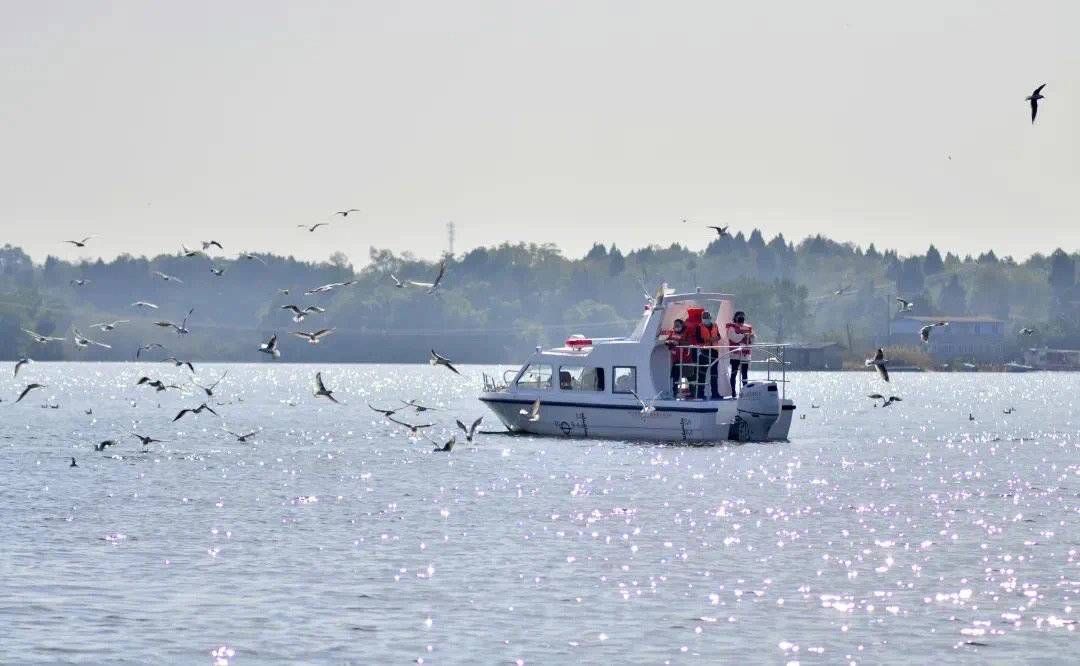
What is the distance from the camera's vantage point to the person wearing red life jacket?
258 feet

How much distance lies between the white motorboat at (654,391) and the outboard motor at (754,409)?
0.14ft

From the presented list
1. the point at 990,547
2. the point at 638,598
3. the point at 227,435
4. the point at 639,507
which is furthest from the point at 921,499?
the point at 227,435

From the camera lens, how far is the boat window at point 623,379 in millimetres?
79312

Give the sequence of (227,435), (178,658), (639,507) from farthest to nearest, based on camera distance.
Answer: (227,435), (639,507), (178,658)

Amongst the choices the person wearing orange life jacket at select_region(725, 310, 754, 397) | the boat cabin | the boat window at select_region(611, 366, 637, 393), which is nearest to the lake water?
the boat window at select_region(611, 366, 637, 393)

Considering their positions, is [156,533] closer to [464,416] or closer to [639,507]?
[639,507]

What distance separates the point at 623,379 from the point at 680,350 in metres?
3.06

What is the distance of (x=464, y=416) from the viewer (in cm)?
13188

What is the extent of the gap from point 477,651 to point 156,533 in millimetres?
17952

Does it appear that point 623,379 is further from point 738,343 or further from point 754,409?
point 754,409

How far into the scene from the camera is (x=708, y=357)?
256ft

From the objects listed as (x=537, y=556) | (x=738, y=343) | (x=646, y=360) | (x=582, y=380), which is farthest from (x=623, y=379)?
(x=537, y=556)

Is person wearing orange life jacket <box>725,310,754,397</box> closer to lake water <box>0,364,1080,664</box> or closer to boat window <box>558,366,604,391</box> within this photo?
lake water <box>0,364,1080,664</box>

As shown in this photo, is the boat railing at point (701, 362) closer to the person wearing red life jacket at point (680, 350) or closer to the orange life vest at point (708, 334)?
the person wearing red life jacket at point (680, 350)
